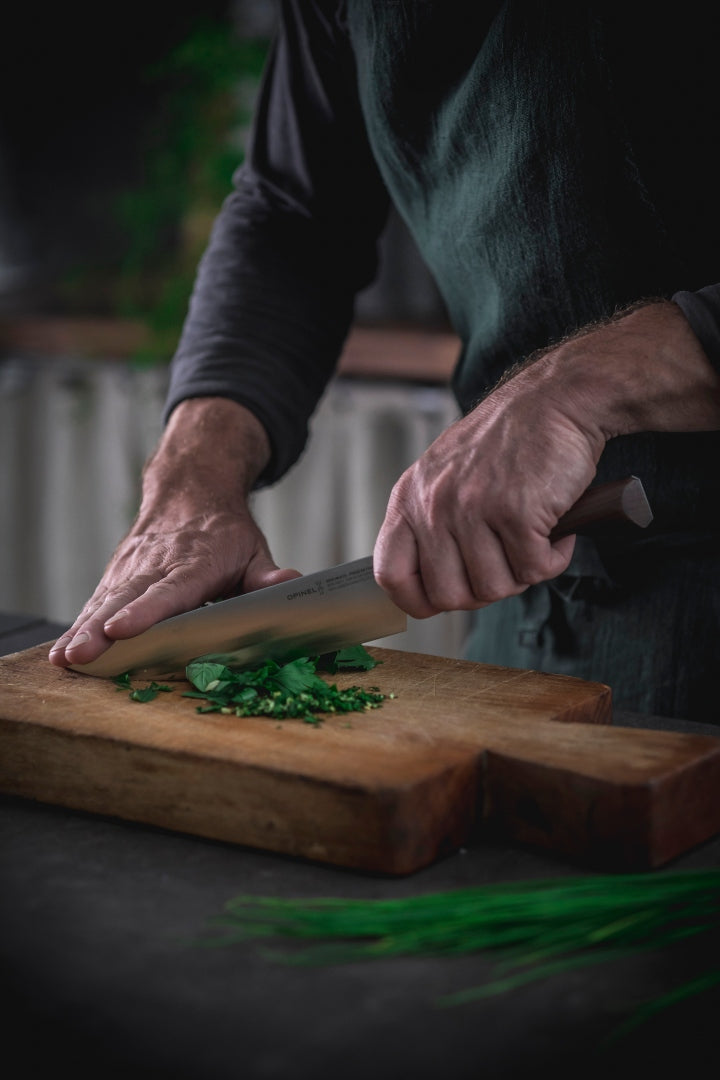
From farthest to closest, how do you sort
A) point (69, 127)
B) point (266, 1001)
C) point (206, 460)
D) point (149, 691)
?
point (69, 127) → point (206, 460) → point (149, 691) → point (266, 1001)

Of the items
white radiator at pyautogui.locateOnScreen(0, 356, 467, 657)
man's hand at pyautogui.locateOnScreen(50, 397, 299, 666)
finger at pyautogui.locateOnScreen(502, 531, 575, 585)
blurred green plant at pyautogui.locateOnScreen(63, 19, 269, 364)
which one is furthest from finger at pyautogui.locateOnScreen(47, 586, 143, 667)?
blurred green plant at pyautogui.locateOnScreen(63, 19, 269, 364)

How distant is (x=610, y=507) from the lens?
1.04m

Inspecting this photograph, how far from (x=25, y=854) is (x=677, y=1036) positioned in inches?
21.1

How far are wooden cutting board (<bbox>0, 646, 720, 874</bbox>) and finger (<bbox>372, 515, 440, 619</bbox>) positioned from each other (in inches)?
4.3

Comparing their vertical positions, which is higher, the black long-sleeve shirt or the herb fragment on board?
the black long-sleeve shirt

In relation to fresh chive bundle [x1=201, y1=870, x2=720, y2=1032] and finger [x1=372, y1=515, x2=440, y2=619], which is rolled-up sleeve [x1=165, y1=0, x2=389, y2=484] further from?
fresh chive bundle [x1=201, y1=870, x2=720, y2=1032]

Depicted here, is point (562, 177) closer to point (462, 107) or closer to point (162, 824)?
point (462, 107)

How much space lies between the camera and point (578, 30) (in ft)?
3.96

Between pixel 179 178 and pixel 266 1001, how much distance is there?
2611 millimetres

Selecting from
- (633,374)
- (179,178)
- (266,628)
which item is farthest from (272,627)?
(179,178)

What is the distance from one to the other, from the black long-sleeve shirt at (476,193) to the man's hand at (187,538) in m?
0.06

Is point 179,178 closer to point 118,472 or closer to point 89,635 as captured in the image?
point 118,472

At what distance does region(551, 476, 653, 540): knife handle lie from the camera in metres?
1.03

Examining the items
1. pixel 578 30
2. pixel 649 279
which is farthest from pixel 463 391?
pixel 578 30
